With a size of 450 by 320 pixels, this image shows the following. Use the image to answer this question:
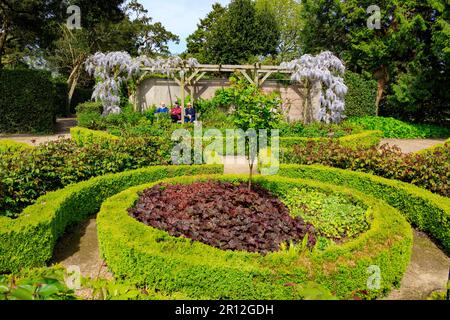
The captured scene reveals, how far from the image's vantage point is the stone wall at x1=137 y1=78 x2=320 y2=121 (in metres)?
18.0

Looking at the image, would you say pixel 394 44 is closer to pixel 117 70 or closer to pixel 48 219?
pixel 117 70

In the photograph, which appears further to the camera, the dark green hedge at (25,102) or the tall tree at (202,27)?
the tall tree at (202,27)

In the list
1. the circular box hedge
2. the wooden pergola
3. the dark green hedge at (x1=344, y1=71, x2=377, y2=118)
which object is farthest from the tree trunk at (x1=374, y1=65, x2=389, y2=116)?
the circular box hedge

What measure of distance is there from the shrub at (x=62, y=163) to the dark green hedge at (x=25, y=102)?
30.9ft

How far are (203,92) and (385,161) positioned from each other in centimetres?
1170

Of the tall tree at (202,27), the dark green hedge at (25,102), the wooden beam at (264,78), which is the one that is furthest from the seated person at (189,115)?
the tall tree at (202,27)

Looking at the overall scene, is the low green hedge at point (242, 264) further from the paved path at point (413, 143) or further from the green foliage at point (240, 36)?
the green foliage at point (240, 36)

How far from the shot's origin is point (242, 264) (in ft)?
13.7

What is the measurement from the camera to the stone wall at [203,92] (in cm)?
1797

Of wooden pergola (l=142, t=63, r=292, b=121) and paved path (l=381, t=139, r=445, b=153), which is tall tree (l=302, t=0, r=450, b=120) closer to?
paved path (l=381, t=139, r=445, b=153)

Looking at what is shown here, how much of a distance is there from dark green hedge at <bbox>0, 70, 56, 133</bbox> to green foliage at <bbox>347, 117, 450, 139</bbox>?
1501cm

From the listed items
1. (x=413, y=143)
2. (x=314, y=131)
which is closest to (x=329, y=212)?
(x=314, y=131)

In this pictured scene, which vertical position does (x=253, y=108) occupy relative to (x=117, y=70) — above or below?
below
